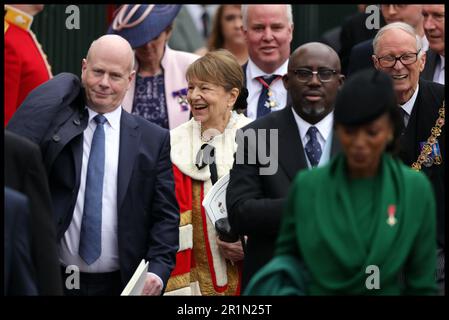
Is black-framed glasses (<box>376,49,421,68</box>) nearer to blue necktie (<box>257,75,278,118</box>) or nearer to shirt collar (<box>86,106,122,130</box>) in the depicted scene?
blue necktie (<box>257,75,278,118</box>)

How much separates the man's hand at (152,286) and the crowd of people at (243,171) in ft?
0.05

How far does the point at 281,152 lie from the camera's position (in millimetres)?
7379

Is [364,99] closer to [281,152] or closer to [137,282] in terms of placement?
[281,152]

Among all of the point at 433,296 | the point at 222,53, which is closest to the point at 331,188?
the point at 433,296

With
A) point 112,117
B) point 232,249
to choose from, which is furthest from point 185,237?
point 112,117

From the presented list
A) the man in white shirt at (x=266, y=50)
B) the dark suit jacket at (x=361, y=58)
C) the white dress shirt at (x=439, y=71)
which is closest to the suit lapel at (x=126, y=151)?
the man in white shirt at (x=266, y=50)

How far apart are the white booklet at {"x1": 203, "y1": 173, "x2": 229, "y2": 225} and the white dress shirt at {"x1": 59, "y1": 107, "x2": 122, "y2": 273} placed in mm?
537

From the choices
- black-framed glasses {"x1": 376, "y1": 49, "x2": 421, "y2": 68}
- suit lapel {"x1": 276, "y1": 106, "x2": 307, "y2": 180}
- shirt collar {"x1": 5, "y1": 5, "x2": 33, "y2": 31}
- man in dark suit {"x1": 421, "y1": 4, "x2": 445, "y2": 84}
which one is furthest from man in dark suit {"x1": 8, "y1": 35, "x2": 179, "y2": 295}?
man in dark suit {"x1": 421, "y1": 4, "x2": 445, "y2": 84}

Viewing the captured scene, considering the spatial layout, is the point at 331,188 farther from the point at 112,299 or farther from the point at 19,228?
the point at 112,299

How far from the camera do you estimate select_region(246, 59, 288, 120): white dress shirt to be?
952 cm

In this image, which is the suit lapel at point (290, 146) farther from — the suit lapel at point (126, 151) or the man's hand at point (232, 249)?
the man's hand at point (232, 249)

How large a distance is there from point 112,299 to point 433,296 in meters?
1.85

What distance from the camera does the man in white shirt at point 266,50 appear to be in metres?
9.60

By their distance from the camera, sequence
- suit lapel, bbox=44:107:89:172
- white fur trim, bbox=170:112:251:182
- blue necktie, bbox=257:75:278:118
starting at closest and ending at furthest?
suit lapel, bbox=44:107:89:172
white fur trim, bbox=170:112:251:182
blue necktie, bbox=257:75:278:118
